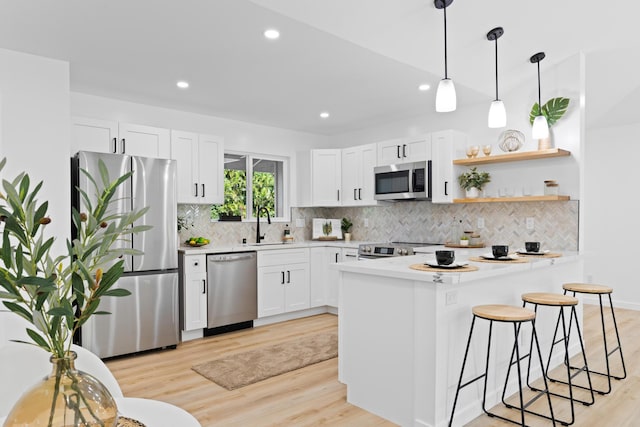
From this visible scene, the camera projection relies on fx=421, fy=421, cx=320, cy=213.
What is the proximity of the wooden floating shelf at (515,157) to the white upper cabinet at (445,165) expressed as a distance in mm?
111

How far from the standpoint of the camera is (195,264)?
4.31 m

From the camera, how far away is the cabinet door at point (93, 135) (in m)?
3.84

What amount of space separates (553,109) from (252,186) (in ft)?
11.7

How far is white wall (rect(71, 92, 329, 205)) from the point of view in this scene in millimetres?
4195

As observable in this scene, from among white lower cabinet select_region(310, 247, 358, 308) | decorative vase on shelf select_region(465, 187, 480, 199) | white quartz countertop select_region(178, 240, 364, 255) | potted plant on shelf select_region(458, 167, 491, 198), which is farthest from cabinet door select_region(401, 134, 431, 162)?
white lower cabinet select_region(310, 247, 358, 308)

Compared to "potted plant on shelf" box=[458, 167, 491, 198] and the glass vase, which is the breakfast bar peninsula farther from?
the glass vase

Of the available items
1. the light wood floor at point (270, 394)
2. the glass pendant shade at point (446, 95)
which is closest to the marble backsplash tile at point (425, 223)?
the light wood floor at point (270, 394)

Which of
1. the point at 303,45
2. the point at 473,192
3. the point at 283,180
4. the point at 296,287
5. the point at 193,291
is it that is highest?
the point at 303,45

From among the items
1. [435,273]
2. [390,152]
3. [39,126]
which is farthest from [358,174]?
[39,126]

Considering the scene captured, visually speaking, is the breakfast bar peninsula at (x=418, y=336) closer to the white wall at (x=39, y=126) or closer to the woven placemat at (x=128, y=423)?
the woven placemat at (x=128, y=423)

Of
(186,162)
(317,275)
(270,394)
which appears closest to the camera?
(270,394)

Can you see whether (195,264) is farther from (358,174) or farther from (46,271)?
(46,271)

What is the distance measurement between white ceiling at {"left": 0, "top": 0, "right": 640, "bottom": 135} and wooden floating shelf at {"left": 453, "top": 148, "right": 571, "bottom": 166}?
69 cm

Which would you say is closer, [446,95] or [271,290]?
[446,95]
